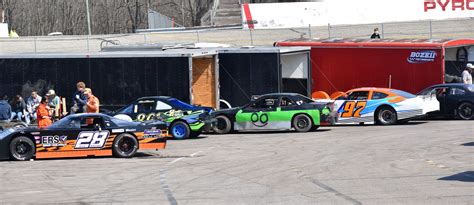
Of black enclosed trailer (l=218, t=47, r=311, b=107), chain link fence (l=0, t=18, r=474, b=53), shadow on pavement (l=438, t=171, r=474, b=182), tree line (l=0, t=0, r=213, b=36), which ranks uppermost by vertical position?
tree line (l=0, t=0, r=213, b=36)

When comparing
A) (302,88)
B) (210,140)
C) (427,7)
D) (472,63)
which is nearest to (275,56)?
(302,88)

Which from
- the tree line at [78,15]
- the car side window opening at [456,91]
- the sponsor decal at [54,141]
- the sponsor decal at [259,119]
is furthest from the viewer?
the tree line at [78,15]

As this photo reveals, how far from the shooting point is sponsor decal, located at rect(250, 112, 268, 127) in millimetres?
26062

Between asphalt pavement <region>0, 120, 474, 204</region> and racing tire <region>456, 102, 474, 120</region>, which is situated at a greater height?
racing tire <region>456, 102, 474, 120</region>

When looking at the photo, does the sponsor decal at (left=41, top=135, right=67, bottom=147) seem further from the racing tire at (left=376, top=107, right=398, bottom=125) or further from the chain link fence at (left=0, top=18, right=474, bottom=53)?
the chain link fence at (left=0, top=18, right=474, bottom=53)

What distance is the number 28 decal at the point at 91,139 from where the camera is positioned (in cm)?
2031

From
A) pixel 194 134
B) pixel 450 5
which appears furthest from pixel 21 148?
pixel 450 5

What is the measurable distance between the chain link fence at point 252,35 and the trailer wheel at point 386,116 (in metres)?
13.3

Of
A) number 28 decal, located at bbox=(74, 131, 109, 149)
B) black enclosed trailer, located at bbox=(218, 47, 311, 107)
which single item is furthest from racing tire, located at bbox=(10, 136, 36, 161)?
black enclosed trailer, located at bbox=(218, 47, 311, 107)

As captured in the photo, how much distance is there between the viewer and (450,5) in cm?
4384

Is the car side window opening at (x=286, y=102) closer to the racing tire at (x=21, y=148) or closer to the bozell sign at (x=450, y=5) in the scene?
the racing tire at (x=21, y=148)

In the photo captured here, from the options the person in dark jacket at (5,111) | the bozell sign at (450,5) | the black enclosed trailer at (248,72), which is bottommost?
the person in dark jacket at (5,111)

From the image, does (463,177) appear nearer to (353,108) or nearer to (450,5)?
(353,108)

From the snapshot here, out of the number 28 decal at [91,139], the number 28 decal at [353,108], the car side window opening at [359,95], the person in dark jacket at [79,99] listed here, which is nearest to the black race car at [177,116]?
the person in dark jacket at [79,99]
